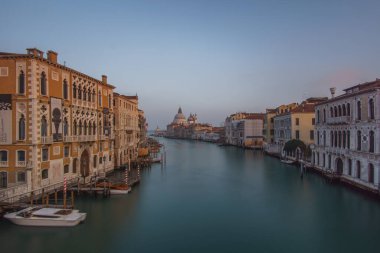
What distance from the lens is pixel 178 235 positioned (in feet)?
44.8

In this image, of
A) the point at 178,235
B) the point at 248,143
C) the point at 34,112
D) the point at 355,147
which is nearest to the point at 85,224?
the point at 178,235

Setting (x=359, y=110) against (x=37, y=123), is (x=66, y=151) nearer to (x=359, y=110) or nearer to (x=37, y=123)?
(x=37, y=123)

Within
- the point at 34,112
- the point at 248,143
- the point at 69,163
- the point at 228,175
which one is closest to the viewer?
the point at 34,112

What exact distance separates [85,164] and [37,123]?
265 inches

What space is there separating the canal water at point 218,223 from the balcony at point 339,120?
5.05 metres

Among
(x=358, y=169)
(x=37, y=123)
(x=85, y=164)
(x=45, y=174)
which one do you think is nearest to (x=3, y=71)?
(x=37, y=123)

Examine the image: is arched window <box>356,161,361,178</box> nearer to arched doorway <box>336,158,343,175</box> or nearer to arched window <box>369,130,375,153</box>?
arched window <box>369,130,375,153</box>

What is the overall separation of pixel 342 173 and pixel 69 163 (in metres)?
21.3

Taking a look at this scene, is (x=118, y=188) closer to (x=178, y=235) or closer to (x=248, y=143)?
(x=178, y=235)

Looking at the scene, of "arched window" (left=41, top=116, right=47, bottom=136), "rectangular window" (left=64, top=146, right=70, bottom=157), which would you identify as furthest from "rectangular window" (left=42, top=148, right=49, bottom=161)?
"rectangular window" (left=64, top=146, right=70, bottom=157)

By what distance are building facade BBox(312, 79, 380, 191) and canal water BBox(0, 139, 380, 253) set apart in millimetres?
1651

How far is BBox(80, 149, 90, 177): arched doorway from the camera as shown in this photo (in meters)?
22.9

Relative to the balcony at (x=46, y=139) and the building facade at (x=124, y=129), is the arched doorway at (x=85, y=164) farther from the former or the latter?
the building facade at (x=124, y=129)

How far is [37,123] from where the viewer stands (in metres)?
17.6
